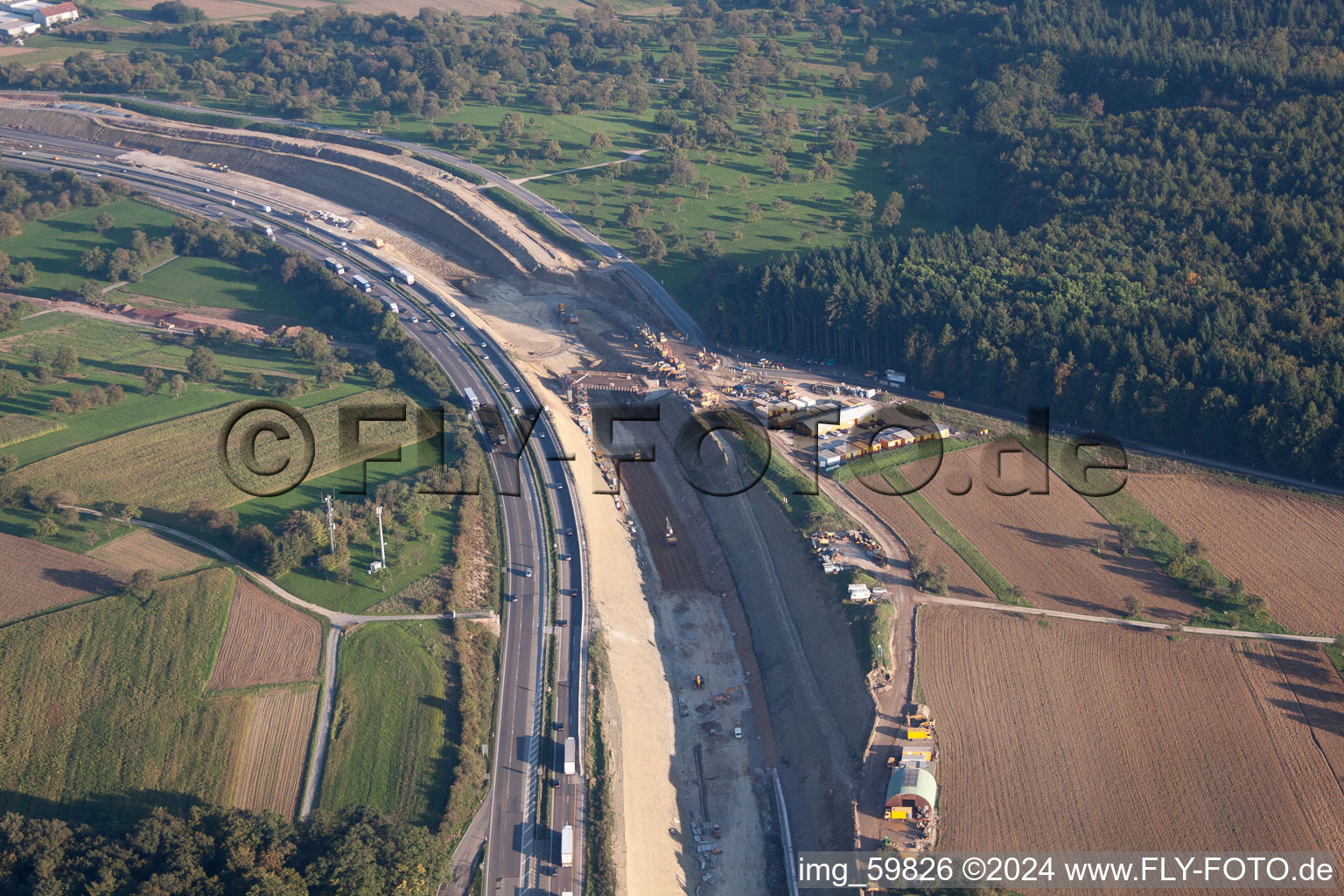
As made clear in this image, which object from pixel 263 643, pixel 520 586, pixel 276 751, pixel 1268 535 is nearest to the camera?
pixel 276 751

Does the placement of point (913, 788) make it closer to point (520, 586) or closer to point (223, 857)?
point (520, 586)

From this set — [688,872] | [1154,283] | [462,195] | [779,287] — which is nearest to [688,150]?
[462,195]

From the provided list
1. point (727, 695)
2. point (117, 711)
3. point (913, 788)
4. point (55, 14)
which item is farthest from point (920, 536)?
point (55, 14)

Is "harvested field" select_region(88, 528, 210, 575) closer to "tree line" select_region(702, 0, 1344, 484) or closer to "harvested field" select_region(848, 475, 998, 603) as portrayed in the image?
"harvested field" select_region(848, 475, 998, 603)

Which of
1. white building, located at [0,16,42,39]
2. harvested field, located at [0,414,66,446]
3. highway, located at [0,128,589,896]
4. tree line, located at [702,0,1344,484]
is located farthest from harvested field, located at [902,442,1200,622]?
white building, located at [0,16,42,39]

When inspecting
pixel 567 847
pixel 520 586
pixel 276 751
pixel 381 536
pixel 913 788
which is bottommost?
pixel 567 847

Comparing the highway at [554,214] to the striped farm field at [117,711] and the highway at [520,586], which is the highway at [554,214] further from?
the striped farm field at [117,711]

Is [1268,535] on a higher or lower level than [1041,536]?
higher
